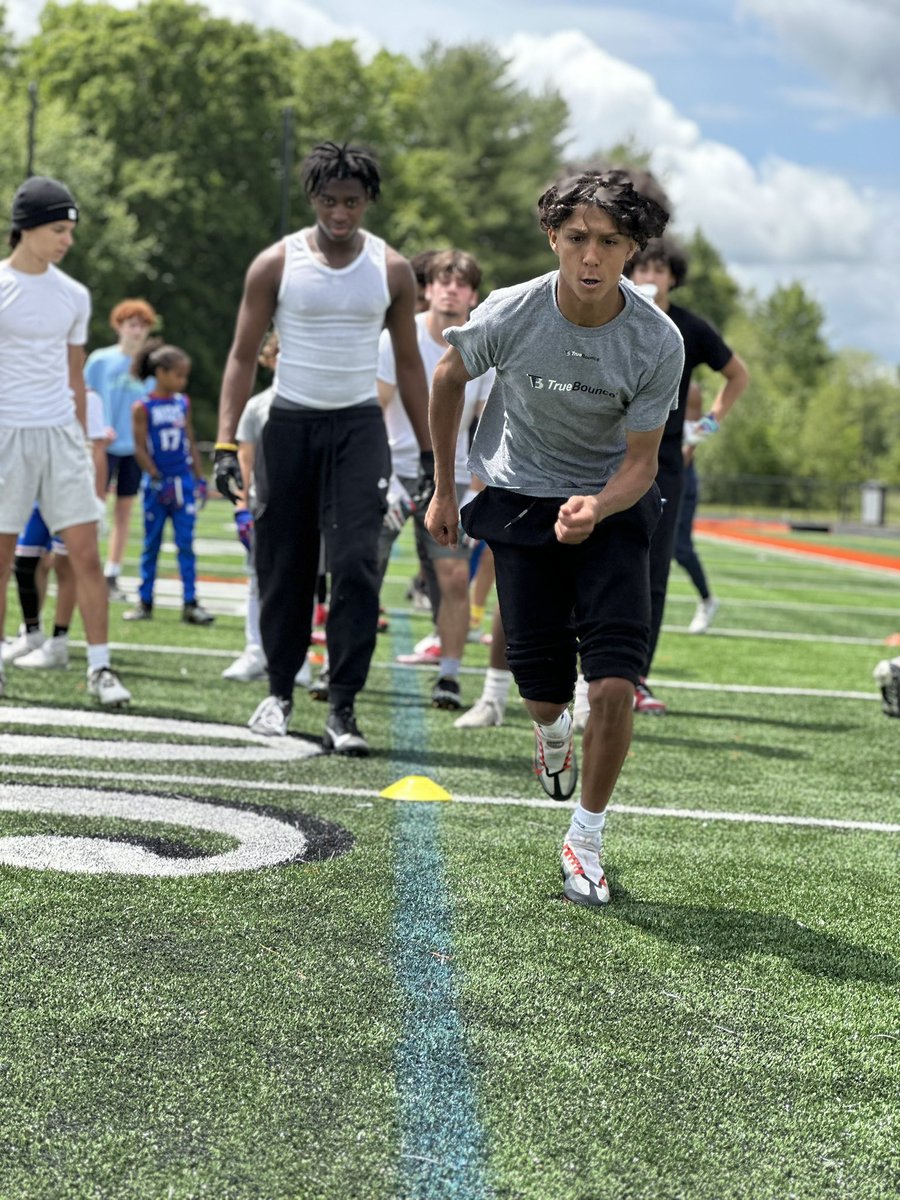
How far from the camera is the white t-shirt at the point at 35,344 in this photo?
707 cm

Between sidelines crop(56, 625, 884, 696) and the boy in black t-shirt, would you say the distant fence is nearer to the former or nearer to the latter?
sidelines crop(56, 625, 884, 696)

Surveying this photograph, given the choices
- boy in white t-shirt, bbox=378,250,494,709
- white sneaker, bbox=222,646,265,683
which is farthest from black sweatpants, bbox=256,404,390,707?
white sneaker, bbox=222,646,265,683

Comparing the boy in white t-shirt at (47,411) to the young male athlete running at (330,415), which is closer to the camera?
the young male athlete running at (330,415)

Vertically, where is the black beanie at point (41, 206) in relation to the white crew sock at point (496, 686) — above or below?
above

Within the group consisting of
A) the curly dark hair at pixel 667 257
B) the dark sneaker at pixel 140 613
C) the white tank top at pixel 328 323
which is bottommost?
the dark sneaker at pixel 140 613

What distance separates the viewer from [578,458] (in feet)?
14.7

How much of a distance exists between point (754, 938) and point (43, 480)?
4327 millimetres

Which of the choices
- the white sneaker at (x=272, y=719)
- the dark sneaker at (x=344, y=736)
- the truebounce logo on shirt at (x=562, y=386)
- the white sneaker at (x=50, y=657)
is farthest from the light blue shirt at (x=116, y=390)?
the truebounce logo on shirt at (x=562, y=386)

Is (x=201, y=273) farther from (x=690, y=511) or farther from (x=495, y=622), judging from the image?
(x=495, y=622)

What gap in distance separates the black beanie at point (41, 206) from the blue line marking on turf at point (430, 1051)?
3430 millimetres

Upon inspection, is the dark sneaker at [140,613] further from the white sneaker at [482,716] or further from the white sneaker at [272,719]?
the white sneaker at [272,719]

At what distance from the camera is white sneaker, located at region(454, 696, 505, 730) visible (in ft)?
24.1

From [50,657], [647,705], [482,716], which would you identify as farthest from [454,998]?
[50,657]

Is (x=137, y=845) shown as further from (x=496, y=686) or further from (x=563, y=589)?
(x=496, y=686)
